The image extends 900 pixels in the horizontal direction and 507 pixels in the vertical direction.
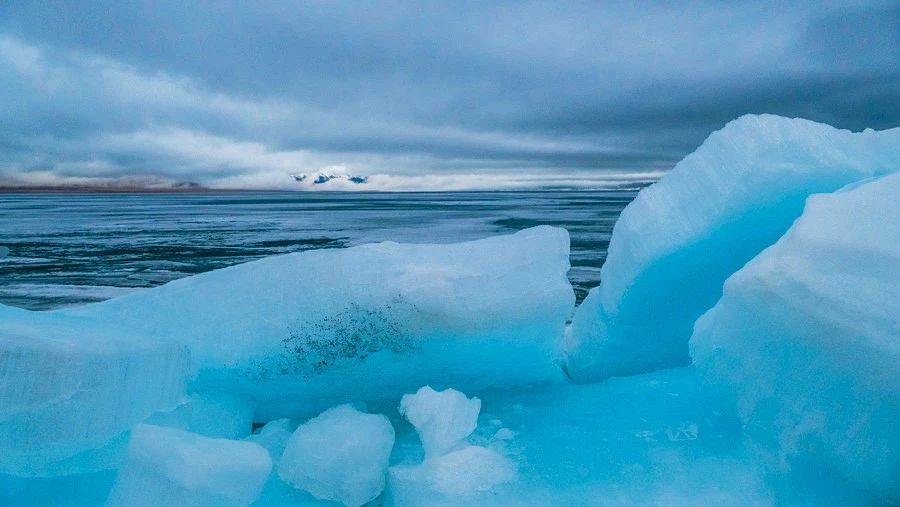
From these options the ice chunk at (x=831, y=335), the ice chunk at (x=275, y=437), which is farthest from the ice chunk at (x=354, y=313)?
the ice chunk at (x=831, y=335)

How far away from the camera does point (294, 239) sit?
1866 centimetres

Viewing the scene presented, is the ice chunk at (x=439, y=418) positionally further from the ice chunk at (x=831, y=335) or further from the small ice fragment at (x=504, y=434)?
the ice chunk at (x=831, y=335)

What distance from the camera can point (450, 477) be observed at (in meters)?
2.30

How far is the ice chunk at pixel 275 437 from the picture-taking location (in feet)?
8.90

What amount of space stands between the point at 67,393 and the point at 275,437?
96 centimetres

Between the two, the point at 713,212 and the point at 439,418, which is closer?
the point at 439,418

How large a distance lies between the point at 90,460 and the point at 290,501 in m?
0.84

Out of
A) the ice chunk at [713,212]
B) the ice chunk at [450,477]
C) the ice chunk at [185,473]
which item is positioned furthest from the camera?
Answer: the ice chunk at [713,212]

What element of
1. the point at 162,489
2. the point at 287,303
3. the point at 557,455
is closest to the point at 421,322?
the point at 287,303

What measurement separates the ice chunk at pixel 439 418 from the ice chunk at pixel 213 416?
3.14 ft

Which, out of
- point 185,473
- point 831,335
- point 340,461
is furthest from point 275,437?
point 831,335

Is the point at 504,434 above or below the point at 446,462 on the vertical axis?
below

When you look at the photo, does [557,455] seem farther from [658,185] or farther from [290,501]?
[658,185]

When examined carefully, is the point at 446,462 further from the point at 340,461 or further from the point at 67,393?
the point at 67,393
